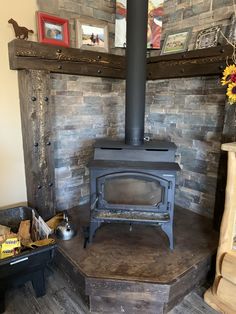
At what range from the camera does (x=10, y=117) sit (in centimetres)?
191

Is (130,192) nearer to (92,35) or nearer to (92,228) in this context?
(92,228)

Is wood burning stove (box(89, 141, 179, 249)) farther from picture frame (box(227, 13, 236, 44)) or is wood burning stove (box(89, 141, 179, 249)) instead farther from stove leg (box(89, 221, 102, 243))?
picture frame (box(227, 13, 236, 44))

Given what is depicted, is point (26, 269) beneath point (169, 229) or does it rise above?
beneath

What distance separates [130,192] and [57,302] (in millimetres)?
860

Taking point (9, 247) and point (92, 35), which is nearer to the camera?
point (9, 247)

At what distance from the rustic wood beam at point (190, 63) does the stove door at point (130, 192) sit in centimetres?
95

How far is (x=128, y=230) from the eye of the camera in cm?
196

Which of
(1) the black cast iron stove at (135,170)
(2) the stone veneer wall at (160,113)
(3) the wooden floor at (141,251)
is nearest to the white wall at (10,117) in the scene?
(2) the stone veneer wall at (160,113)

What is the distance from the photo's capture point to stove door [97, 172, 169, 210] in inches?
65.8

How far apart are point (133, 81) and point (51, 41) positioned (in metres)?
0.75

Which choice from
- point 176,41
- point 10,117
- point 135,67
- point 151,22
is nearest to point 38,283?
point 10,117

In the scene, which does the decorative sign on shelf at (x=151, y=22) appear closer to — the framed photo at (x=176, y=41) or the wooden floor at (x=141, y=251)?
the framed photo at (x=176, y=41)

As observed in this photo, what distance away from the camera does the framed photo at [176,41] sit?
2043 millimetres

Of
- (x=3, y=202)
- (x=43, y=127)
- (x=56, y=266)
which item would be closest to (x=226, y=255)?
(x=56, y=266)
